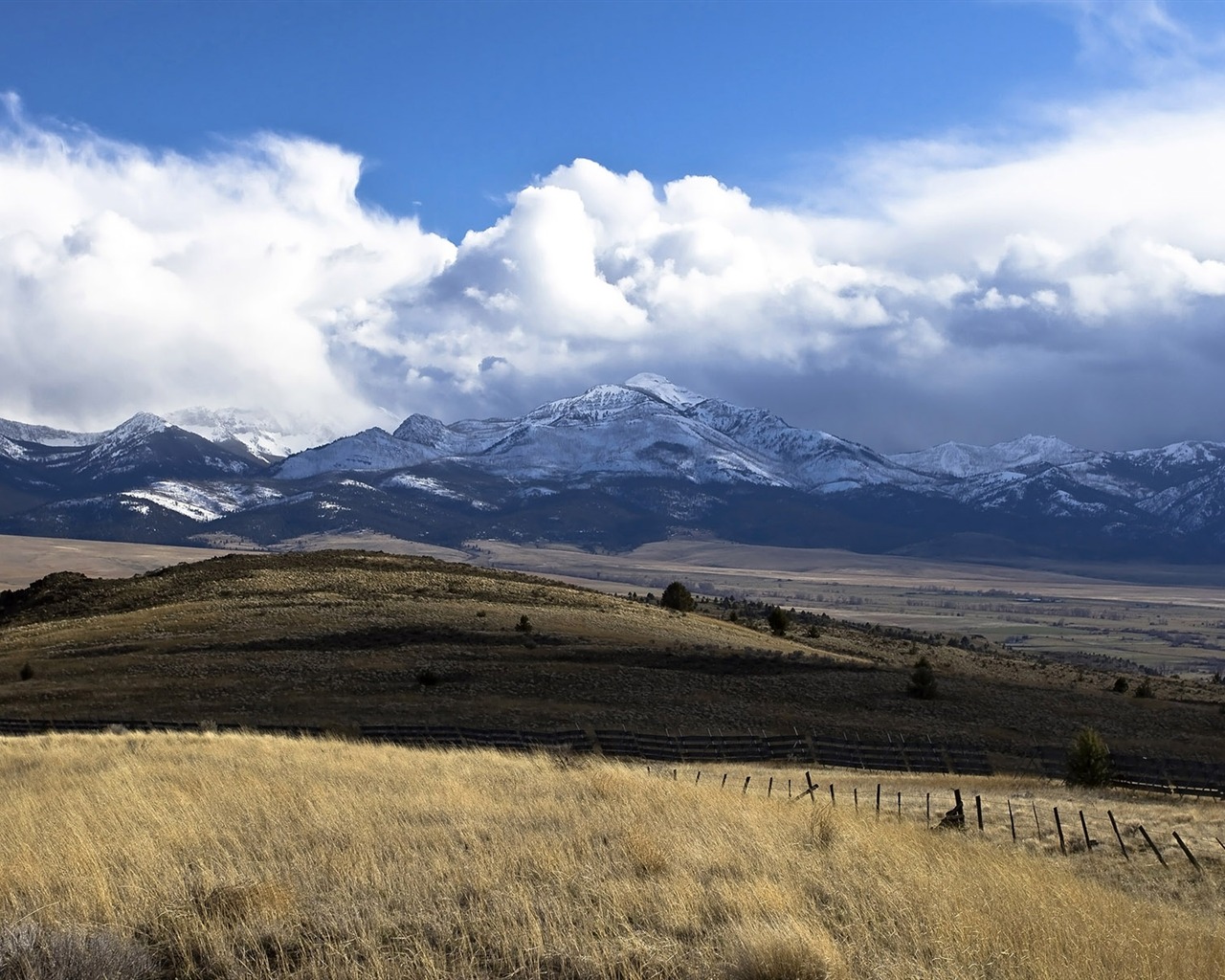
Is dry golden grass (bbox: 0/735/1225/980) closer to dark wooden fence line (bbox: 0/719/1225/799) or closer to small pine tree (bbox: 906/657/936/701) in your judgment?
dark wooden fence line (bbox: 0/719/1225/799)

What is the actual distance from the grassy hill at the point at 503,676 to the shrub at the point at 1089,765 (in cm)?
1258

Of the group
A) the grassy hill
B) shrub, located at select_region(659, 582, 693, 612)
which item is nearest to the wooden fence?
the grassy hill

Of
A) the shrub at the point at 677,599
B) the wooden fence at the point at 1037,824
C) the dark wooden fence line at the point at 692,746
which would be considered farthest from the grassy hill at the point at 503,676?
the wooden fence at the point at 1037,824

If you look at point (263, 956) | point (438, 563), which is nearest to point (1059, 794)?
point (263, 956)

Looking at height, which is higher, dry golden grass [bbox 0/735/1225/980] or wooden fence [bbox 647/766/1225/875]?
dry golden grass [bbox 0/735/1225/980]

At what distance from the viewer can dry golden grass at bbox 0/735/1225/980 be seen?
8227 millimetres

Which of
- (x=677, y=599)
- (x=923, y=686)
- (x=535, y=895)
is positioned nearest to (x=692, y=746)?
(x=923, y=686)

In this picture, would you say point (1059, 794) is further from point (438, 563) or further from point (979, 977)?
point (438, 563)

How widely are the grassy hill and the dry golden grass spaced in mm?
28097

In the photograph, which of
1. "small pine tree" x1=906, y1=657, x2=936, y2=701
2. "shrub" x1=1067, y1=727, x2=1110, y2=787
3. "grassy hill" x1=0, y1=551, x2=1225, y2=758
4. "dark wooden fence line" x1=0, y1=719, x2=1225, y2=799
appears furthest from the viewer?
"small pine tree" x1=906, y1=657, x2=936, y2=701

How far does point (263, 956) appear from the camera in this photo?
8.22m

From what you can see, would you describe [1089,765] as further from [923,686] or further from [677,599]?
[677,599]

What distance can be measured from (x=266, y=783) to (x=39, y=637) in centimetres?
5117

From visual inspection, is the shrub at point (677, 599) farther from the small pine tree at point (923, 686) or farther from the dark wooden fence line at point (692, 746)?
the dark wooden fence line at point (692, 746)
